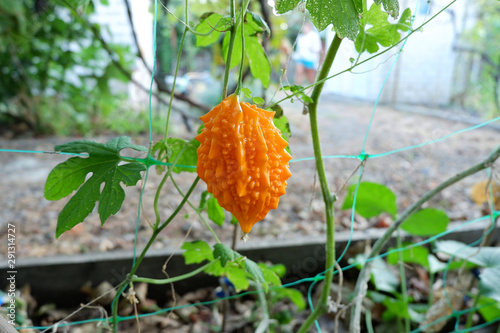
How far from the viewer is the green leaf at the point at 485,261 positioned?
3.48 feet

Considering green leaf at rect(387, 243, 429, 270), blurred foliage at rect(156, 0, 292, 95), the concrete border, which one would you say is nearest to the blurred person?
blurred foliage at rect(156, 0, 292, 95)

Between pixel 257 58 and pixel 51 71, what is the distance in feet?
11.4

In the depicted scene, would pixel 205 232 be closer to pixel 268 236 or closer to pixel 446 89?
pixel 268 236

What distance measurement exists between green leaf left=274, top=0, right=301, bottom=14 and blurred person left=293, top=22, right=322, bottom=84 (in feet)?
14.9

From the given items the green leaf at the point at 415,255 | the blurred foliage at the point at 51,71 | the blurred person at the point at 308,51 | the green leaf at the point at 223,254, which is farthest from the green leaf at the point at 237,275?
the blurred person at the point at 308,51

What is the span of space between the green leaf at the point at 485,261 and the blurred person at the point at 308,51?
4013 mm

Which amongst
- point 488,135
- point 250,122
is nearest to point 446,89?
point 488,135

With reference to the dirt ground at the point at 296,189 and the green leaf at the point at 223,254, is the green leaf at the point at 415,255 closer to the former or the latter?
the dirt ground at the point at 296,189

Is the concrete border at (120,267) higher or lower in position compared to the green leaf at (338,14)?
lower

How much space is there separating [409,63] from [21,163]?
5780mm

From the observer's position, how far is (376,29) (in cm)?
73

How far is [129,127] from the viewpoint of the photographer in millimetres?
3914

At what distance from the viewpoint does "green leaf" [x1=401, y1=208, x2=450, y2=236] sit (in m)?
1.16

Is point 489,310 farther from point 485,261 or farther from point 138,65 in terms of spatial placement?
point 138,65
